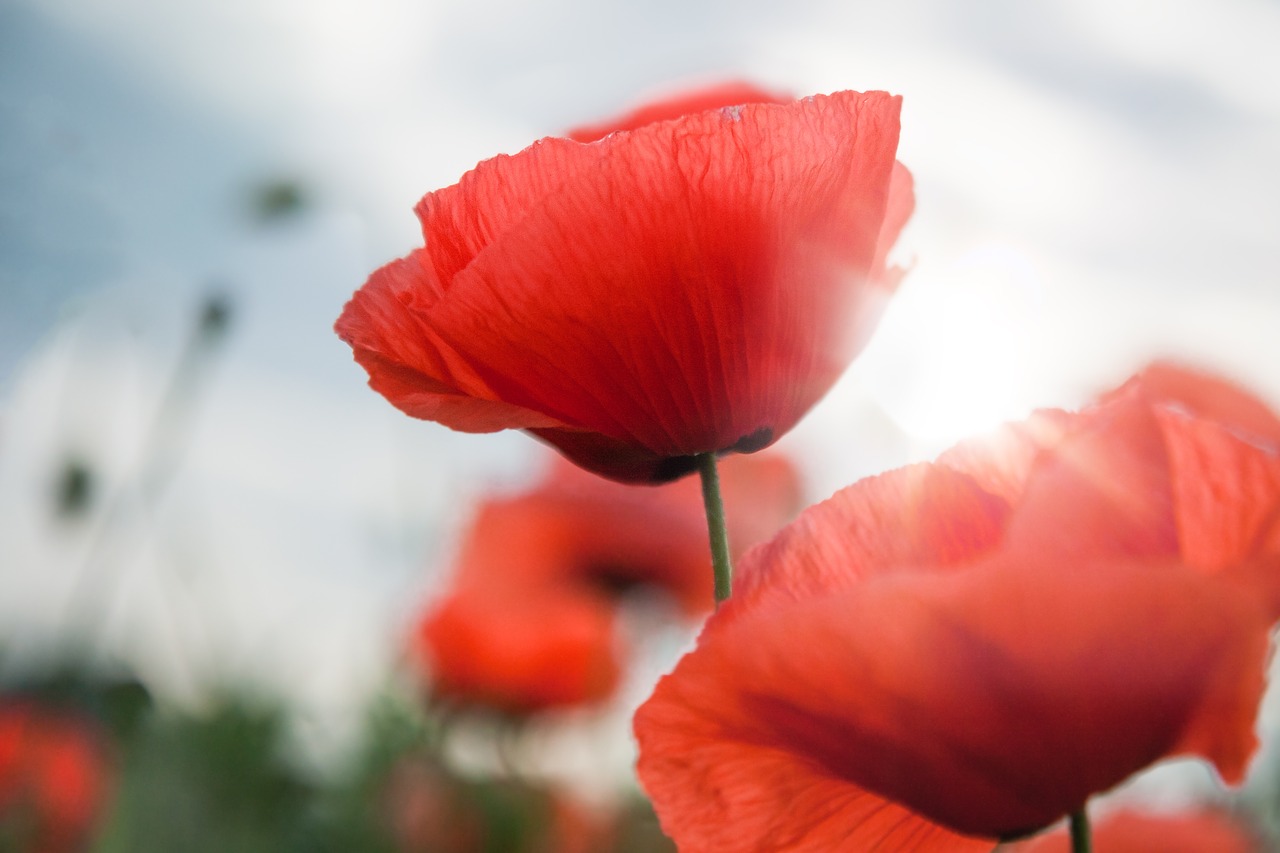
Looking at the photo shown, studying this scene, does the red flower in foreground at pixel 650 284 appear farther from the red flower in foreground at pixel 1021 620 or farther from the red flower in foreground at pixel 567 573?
the red flower in foreground at pixel 567 573

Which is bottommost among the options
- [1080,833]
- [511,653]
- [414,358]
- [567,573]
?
[511,653]

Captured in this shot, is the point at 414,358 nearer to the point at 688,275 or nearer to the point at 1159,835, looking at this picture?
the point at 688,275

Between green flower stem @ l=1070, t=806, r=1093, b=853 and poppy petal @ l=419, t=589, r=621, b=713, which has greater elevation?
green flower stem @ l=1070, t=806, r=1093, b=853

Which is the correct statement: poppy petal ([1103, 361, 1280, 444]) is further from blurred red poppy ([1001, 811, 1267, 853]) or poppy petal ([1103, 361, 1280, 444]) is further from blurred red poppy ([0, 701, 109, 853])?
blurred red poppy ([0, 701, 109, 853])

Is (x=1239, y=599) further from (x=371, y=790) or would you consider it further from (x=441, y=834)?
(x=371, y=790)

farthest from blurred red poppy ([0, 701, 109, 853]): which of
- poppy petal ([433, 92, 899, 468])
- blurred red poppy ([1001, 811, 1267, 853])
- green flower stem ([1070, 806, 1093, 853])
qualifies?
green flower stem ([1070, 806, 1093, 853])

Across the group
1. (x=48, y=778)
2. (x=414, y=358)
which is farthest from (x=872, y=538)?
(x=48, y=778)
